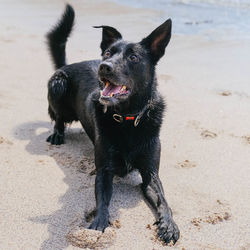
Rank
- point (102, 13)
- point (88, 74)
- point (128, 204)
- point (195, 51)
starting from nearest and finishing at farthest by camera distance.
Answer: point (128, 204) < point (88, 74) < point (195, 51) < point (102, 13)

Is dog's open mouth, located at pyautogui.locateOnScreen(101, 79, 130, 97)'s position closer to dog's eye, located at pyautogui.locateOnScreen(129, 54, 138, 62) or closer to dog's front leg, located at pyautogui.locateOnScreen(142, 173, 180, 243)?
dog's eye, located at pyautogui.locateOnScreen(129, 54, 138, 62)

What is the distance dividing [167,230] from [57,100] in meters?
2.14

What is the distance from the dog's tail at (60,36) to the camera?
184 inches

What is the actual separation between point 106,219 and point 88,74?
5.92 feet

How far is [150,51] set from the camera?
3.34 meters

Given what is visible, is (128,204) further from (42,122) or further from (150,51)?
(42,122)

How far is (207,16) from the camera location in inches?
417

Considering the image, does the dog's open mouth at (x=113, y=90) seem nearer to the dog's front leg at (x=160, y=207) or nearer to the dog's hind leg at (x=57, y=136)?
the dog's front leg at (x=160, y=207)

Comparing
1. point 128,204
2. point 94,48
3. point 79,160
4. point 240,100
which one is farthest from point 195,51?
point 128,204

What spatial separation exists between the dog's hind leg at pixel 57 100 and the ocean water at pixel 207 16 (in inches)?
185

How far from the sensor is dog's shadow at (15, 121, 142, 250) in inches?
111

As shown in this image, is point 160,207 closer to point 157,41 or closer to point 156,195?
point 156,195

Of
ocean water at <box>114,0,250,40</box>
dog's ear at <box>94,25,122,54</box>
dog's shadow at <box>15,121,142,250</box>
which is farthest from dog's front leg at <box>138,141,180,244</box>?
Answer: ocean water at <box>114,0,250,40</box>

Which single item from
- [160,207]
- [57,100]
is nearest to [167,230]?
[160,207]
